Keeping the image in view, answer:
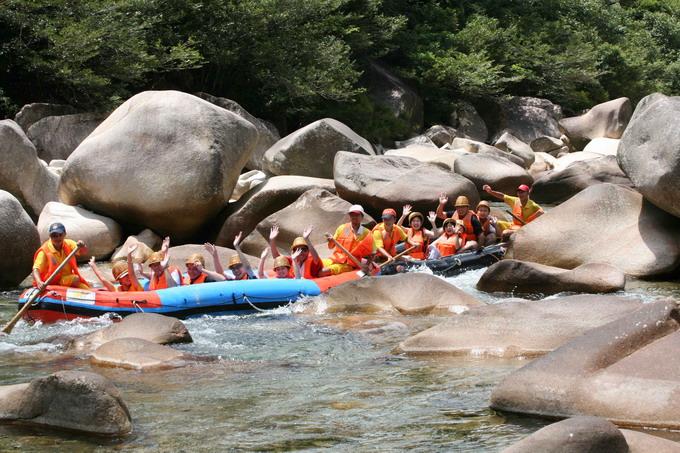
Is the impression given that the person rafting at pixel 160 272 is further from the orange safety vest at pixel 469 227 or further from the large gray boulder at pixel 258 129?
the large gray boulder at pixel 258 129

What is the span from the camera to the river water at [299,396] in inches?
204

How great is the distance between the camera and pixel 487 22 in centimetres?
2786

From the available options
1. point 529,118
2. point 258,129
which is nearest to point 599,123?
point 529,118

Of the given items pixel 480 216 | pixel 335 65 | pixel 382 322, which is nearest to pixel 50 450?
pixel 382 322

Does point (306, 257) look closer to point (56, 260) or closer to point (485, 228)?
point (56, 260)

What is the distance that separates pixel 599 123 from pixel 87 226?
1719cm

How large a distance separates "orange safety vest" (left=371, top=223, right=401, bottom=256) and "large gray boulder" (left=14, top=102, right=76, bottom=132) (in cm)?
817

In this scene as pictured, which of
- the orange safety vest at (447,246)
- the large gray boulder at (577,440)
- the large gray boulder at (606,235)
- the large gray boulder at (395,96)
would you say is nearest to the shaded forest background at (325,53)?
the large gray boulder at (395,96)

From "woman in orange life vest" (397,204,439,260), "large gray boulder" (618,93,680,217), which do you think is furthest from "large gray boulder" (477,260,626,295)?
"woman in orange life vest" (397,204,439,260)

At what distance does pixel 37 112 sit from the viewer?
17.7 m

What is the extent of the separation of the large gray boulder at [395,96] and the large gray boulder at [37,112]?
8.80m

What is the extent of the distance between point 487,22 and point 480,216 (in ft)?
52.5

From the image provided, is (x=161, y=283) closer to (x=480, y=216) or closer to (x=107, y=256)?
(x=107, y=256)

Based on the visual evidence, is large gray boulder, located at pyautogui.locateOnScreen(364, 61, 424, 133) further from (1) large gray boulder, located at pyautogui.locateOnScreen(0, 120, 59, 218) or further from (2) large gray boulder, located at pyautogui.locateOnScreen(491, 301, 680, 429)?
(2) large gray boulder, located at pyautogui.locateOnScreen(491, 301, 680, 429)
